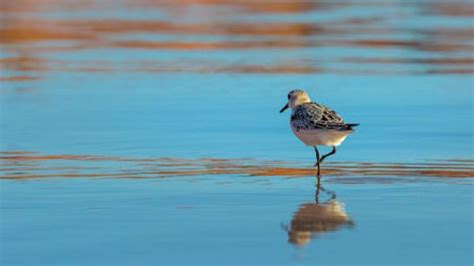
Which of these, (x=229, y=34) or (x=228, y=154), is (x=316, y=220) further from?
(x=229, y=34)

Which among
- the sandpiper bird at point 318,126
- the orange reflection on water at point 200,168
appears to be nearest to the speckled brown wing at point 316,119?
the sandpiper bird at point 318,126

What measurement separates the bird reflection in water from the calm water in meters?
0.02

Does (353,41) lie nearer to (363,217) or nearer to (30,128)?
(30,128)

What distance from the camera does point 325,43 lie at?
2841 centimetres

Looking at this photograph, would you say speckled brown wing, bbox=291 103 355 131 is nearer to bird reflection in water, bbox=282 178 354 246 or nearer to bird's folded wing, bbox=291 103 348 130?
bird's folded wing, bbox=291 103 348 130

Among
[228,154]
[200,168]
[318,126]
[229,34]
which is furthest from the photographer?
[229,34]

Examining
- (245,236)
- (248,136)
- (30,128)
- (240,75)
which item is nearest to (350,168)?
(248,136)

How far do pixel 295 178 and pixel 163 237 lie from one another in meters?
2.93

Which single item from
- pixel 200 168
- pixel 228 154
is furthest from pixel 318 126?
pixel 228 154

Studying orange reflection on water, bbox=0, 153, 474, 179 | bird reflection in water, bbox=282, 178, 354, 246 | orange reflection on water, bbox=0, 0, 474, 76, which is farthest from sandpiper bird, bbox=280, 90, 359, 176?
orange reflection on water, bbox=0, 0, 474, 76

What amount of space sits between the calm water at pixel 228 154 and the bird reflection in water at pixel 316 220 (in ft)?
0.05

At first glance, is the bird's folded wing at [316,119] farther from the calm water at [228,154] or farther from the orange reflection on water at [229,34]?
the orange reflection on water at [229,34]

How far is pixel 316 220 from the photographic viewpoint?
8.86m

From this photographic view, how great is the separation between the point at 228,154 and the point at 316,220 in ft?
12.0
